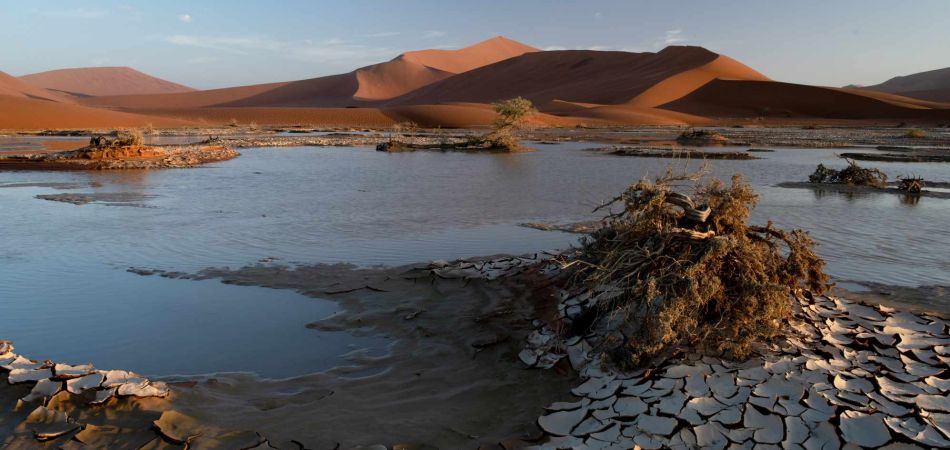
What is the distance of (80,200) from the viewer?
11.4m

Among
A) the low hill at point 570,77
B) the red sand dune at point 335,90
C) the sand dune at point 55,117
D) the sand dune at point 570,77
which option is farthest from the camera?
the red sand dune at point 335,90

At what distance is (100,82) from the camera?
181 metres

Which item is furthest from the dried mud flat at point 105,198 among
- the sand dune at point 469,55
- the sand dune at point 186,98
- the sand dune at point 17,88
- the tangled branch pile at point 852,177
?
the sand dune at point 469,55

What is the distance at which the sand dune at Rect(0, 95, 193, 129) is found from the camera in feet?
149

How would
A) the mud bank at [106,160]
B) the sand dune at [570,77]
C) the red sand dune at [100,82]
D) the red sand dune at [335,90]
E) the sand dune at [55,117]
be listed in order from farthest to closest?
the red sand dune at [100,82], the red sand dune at [335,90], the sand dune at [570,77], the sand dune at [55,117], the mud bank at [106,160]

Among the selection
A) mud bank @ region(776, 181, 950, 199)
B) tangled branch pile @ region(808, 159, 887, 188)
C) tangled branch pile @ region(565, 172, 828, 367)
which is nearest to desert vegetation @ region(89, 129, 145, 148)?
tangled branch pile @ region(565, 172, 828, 367)

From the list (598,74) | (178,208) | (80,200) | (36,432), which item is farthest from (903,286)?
(598,74)

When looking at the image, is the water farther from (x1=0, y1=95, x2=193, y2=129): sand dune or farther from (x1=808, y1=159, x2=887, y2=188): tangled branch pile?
(x1=0, y1=95, x2=193, y2=129): sand dune

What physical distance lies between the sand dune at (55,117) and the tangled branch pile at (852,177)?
48717 mm

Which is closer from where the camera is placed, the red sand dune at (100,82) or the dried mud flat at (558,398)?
the dried mud flat at (558,398)

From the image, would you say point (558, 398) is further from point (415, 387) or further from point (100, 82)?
point (100, 82)

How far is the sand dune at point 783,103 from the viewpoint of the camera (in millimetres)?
59984

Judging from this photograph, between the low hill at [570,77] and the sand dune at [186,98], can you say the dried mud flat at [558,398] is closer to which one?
the low hill at [570,77]

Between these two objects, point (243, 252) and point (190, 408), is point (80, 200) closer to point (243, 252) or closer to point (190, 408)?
point (243, 252)
